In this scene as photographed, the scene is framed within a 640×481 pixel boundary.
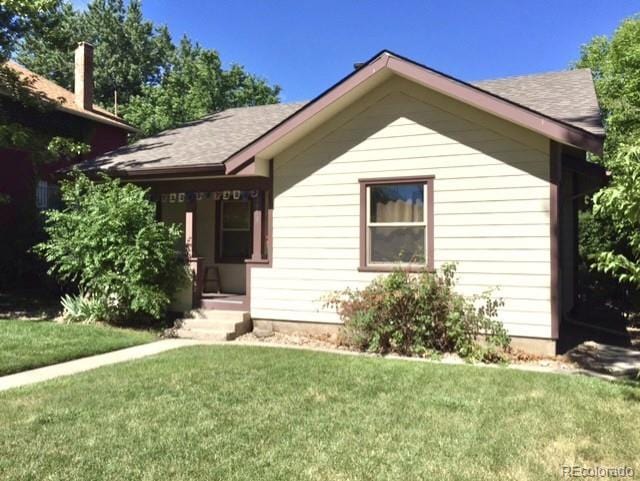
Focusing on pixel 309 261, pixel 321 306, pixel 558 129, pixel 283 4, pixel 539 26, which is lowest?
pixel 321 306

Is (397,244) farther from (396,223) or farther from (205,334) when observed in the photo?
(205,334)

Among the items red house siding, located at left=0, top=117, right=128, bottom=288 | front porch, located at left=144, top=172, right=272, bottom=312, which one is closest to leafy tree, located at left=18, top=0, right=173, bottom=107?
red house siding, located at left=0, top=117, right=128, bottom=288

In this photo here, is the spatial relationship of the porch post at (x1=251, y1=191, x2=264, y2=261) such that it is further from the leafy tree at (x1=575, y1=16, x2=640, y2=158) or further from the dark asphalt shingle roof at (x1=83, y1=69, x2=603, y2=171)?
the leafy tree at (x1=575, y1=16, x2=640, y2=158)

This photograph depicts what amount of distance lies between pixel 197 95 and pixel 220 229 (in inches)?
906

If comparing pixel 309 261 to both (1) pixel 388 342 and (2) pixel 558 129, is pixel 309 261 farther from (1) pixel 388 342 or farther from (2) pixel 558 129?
(2) pixel 558 129

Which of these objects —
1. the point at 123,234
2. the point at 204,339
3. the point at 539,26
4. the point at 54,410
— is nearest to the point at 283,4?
the point at 539,26

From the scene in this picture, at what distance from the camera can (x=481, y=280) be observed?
789cm

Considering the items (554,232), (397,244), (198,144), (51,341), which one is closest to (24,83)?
(198,144)

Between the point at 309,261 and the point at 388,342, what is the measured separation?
2.13 meters

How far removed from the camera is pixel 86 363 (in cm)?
718

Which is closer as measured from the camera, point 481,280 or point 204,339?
point 481,280

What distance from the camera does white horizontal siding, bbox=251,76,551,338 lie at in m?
7.64

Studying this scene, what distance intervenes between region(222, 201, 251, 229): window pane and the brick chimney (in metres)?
8.86

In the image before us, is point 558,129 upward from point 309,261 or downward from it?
upward
